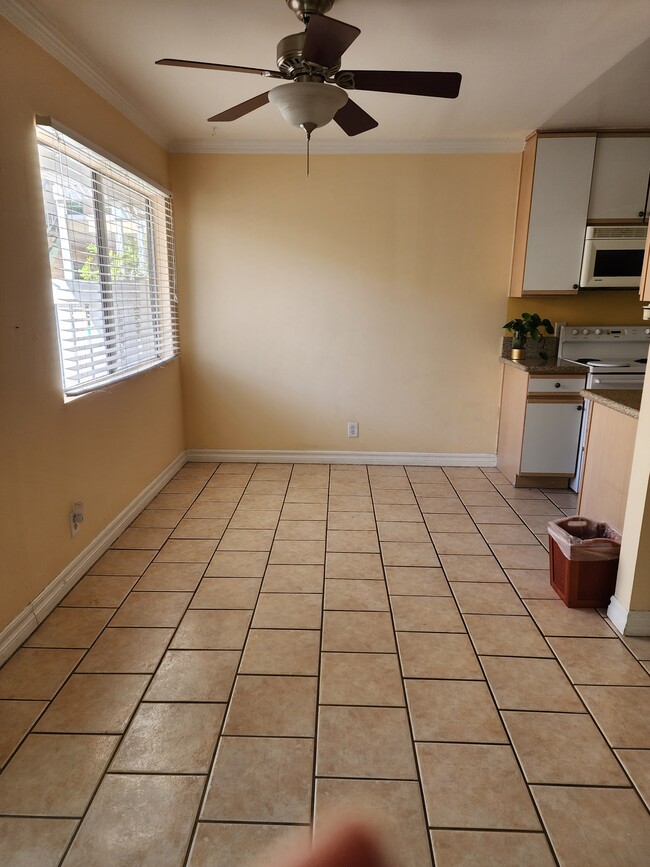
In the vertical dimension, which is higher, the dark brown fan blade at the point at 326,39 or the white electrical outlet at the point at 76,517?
the dark brown fan blade at the point at 326,39

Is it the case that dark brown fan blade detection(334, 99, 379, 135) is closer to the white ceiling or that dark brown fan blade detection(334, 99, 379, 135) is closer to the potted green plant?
the white ceiling

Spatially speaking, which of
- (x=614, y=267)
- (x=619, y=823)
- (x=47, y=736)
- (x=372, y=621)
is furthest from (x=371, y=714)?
(x=614, y=267)

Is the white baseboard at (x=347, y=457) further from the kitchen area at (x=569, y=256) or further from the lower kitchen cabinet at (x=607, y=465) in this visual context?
the lower kitchen cabinet at (x=607, y=465)

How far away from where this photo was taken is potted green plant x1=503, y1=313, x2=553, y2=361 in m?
3.92

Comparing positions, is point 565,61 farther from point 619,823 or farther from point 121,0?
point 619,823

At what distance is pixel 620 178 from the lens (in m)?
3.70

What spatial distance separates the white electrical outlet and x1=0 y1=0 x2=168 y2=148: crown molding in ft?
6.44

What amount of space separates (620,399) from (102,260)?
2.69 metres

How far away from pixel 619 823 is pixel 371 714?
0.73m

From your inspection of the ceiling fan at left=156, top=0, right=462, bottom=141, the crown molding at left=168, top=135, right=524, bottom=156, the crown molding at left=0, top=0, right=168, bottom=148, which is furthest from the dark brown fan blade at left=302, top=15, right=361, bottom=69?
the crown molding at left=168, top=135, right=524, bottom=156

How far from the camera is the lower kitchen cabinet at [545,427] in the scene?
12.3 ft

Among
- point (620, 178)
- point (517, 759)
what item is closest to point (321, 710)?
point (517, 759)

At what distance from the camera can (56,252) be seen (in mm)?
2420

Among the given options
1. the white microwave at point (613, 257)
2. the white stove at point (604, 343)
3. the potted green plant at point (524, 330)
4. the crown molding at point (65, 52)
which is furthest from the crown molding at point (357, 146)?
the white stove at point (604, 343)
